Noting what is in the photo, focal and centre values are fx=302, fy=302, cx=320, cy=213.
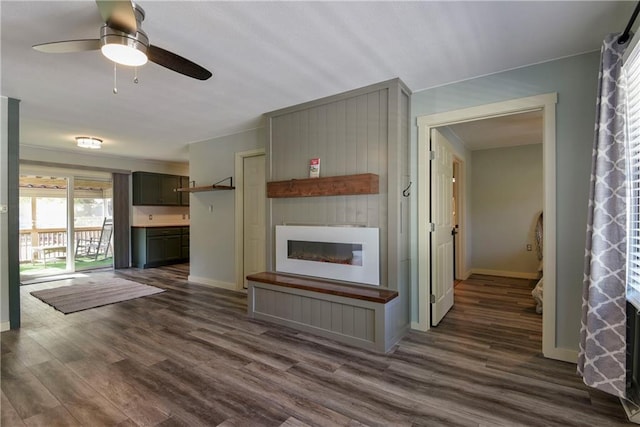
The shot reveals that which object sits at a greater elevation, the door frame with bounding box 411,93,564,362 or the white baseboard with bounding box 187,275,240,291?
the door frame with bounding box 411,93,564,362

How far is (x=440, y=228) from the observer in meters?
3.32

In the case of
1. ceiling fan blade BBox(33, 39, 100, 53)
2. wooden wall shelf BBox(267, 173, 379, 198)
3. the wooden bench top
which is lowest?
the wooden bench top

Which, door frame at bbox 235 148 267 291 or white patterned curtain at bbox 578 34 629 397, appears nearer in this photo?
white patterned curtain at bbox 578 34 629 397

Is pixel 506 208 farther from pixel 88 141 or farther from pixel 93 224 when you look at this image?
pixel 93 224

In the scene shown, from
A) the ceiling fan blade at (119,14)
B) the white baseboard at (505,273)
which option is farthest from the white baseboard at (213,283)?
the white baseboard at (505,273)

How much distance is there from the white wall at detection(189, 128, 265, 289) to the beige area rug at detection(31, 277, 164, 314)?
0.82 metres

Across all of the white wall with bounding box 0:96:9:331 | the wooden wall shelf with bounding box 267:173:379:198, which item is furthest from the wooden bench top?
the white wall with bounding box 0:96:9:331

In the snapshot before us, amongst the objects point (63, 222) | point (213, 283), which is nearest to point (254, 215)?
point (213, 283)

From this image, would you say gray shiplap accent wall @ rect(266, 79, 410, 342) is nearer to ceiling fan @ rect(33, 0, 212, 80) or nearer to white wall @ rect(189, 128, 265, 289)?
white wall @ rect(189, 128, 265, 289)

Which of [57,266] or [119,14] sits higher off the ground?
[119,14]

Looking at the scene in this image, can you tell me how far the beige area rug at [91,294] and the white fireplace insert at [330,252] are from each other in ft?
8.41

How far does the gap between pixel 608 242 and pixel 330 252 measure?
85.5 inches

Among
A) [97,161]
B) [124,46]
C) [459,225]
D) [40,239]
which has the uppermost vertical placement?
[97,161]

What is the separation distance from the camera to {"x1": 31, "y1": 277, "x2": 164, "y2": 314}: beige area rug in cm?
401
